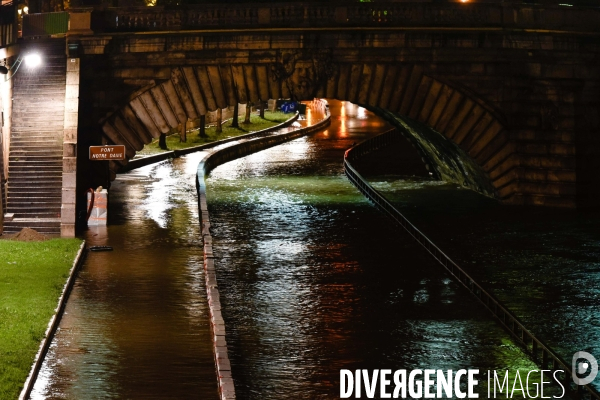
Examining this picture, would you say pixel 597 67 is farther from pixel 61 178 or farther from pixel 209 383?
pixel 209 383

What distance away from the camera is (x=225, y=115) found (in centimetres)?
9144

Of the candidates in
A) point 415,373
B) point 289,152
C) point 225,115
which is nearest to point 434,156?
point 289,152

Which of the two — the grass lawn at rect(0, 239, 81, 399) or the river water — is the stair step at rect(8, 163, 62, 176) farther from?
the grass lawn at rect(0, 239, 81, 399)

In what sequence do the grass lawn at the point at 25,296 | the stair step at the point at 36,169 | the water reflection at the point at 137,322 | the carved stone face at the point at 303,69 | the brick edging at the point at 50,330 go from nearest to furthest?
the brick edging at the point at 50,330, the water reflection at the point at 137,322, the grass lawn at the point at 25,296, the stair step at the point at 36,169, the carved stone face at the point at 303,69

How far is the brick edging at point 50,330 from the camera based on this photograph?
69.0 feet

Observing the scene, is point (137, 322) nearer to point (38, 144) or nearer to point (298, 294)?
point (298, 294)

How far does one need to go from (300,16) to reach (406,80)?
4.42 meters

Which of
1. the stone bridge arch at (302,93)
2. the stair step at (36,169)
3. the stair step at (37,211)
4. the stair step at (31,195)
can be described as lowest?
the stair step at (37,211)

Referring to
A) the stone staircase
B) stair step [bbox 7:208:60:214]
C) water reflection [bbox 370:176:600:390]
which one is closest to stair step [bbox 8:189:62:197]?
the stone staircase

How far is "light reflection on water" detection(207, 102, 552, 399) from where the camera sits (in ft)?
78.3

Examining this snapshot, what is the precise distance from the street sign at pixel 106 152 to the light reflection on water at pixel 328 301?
4229mm

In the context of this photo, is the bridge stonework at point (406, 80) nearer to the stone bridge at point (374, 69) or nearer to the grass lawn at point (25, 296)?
the stone bridge at point (374, 69)

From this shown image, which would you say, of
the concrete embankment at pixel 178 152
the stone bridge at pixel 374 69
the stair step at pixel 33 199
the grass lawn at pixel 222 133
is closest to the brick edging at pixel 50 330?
the stair step at pixel 33 199

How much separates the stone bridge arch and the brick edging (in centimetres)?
905
